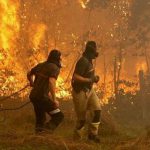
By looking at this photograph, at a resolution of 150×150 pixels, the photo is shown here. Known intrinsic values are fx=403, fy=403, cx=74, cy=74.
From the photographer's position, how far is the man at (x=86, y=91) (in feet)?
26.9

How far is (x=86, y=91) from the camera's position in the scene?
828 cm

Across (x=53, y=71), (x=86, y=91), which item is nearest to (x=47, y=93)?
(x=53, y=71)

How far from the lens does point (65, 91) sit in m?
24.5

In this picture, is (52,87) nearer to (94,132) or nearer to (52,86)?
(52,86)

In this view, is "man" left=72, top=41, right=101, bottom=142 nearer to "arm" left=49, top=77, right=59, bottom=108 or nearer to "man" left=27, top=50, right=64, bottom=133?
"man" left=27, top=50, right=64, bottom=133

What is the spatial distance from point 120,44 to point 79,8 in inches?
422

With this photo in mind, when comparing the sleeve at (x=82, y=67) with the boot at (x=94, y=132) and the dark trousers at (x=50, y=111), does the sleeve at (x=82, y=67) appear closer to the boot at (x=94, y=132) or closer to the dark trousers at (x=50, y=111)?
the dark trousers at (x=50, y=111)

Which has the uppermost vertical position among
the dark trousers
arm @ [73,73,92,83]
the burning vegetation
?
the burning vegetation

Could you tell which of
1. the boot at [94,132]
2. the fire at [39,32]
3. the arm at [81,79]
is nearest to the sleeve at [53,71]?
the arm at [81,79]

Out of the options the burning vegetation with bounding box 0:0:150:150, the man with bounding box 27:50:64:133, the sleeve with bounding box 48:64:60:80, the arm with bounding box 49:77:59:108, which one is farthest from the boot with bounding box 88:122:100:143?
the burning vegetation with bounding box 0:0:150:150

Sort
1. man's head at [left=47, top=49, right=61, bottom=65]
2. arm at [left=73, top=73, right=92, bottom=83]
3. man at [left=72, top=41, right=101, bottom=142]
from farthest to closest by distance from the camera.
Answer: man at [left=72, top=41, right=101, bottom=142] < arm at [left=73, top=73, right=92, bottom=83] < man's head at [left=47, top=49, right=61, bottom=65]

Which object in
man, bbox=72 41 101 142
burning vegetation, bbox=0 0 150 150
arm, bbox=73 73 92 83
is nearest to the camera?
arm, bbox=73 73 92 83

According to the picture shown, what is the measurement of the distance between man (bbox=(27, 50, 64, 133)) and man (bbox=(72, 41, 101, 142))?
0.55 m

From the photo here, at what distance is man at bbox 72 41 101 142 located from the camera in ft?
26.9
